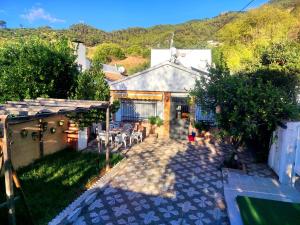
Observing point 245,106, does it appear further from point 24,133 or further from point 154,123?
point 24,133

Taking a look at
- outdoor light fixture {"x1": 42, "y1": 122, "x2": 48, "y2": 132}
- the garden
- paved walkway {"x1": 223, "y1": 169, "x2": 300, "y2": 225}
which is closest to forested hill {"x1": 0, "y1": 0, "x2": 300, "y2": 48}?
the garden

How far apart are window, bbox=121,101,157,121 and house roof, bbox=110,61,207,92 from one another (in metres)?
1.59

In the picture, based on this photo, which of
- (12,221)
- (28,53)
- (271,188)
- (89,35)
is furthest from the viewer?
(89,35)

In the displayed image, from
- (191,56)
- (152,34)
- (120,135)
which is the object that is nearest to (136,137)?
(120,135)

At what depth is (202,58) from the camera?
1698 inches

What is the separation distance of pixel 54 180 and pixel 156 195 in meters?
5.42

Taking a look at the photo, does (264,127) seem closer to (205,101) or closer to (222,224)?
(205,101)

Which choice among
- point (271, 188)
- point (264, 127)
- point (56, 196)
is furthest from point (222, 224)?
point (264, 127)

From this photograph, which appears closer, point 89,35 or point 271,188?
point 271,188

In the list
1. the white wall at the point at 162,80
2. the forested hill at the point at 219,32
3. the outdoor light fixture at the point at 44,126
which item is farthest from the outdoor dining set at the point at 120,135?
the forested hill at the point at 219,32

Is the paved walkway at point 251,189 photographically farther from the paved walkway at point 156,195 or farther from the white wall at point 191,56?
the white wall at point 191,56

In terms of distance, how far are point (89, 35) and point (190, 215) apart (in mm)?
86714

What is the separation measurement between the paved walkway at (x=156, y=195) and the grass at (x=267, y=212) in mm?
881

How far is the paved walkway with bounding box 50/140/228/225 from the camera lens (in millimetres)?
10094
